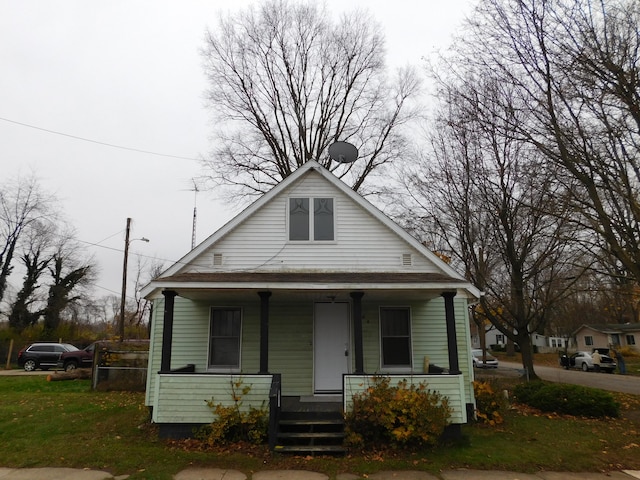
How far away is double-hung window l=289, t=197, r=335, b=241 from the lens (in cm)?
1080

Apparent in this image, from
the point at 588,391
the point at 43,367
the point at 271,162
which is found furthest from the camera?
the point at 43,367

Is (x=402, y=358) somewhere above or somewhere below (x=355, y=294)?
below

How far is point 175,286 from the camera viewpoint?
8.98m

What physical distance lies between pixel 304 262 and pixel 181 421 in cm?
438

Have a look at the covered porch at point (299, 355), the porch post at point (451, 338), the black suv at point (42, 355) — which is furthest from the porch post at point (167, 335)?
the black suv at point (42, 355)

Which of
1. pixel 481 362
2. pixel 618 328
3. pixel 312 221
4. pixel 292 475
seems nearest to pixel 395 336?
pixel 312 221

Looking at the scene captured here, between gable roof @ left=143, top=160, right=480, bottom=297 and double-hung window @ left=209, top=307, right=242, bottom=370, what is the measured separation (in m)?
1.53

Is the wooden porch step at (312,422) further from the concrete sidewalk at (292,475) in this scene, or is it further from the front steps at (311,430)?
the concrete sidewalk at (292,475)

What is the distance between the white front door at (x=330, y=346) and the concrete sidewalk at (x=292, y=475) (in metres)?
3.56

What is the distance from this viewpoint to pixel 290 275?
31.9 ft

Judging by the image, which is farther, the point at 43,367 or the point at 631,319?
the point at 631,319

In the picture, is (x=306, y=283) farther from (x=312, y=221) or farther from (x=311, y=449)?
(x=311, y=449)

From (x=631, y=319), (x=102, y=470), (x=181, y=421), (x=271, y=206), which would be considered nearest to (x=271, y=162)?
(x=271, y=206)

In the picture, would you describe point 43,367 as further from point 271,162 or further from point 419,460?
point 419,460
